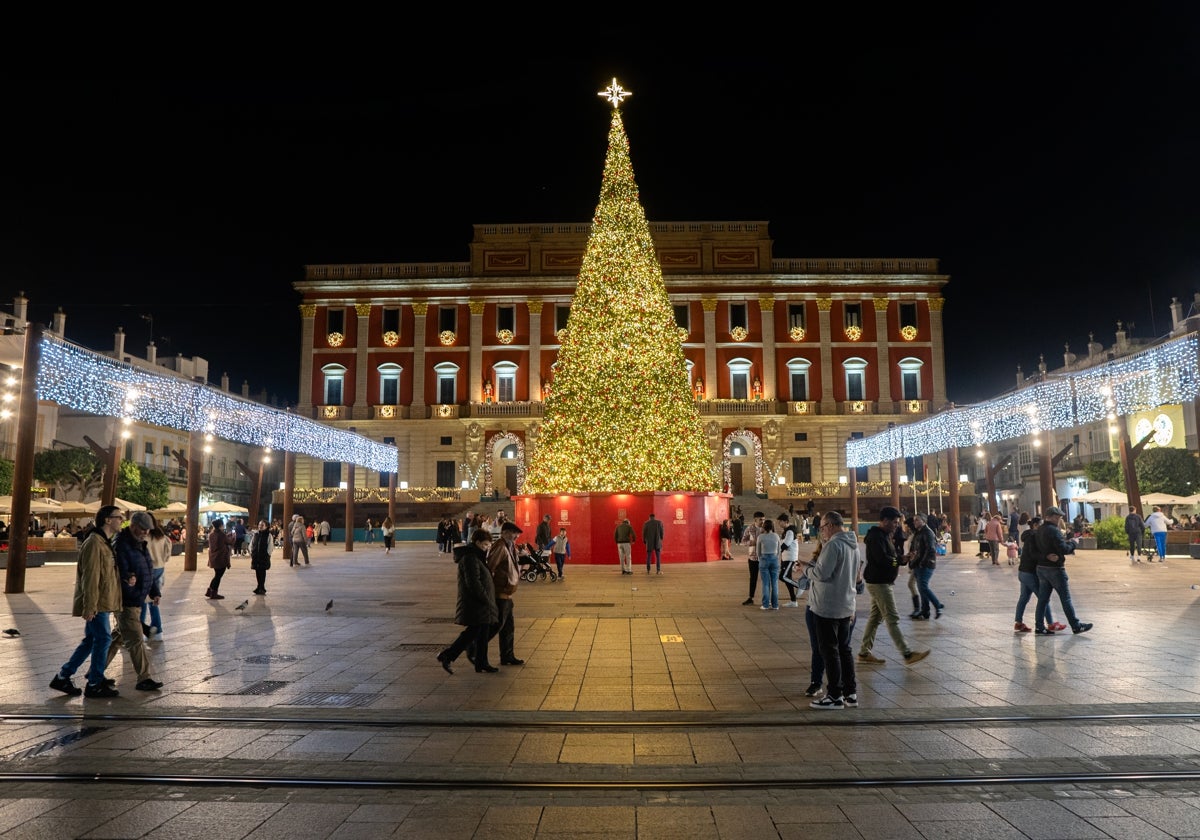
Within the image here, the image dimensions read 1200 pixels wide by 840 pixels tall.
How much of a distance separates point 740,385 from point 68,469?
116ft

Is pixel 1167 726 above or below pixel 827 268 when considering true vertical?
below

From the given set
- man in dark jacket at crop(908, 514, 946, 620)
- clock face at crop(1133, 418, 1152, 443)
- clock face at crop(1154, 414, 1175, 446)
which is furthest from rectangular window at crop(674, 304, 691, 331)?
man in dark jacket at crop(908, 514, 946, 620)

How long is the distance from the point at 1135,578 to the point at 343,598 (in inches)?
605

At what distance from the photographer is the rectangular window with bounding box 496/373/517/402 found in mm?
51000

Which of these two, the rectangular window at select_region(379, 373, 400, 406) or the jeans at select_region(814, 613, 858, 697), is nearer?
the jeans at select_region(814, 613, 858, 697)

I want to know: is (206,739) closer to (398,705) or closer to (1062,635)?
(398,705)

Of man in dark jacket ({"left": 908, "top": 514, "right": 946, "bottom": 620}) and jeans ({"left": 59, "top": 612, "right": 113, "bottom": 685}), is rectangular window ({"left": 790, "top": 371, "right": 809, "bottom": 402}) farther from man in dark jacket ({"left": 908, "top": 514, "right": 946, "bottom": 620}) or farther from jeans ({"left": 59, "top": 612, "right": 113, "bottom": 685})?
jeans ({"left": 59, "top": 612, "right": 113, "bottom": 685})

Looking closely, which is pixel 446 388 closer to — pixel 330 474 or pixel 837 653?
pixel 330 474

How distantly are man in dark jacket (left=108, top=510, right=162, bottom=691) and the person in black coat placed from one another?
242 centimetres

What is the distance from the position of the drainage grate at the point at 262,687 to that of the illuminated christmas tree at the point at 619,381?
1543 cm

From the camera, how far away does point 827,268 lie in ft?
168

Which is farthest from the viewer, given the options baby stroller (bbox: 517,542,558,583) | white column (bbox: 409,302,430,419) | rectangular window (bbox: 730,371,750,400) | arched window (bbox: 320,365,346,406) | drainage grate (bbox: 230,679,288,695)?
arched window (bbox: 320,365,346,406)

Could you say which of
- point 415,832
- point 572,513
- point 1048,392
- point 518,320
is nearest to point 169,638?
point 415,832

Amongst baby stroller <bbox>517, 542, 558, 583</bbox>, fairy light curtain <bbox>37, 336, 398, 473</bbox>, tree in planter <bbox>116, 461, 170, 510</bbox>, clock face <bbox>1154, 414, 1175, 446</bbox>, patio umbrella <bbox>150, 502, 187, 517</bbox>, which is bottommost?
baby stroller <bbox>517, 542, 558, 583</bbox>
